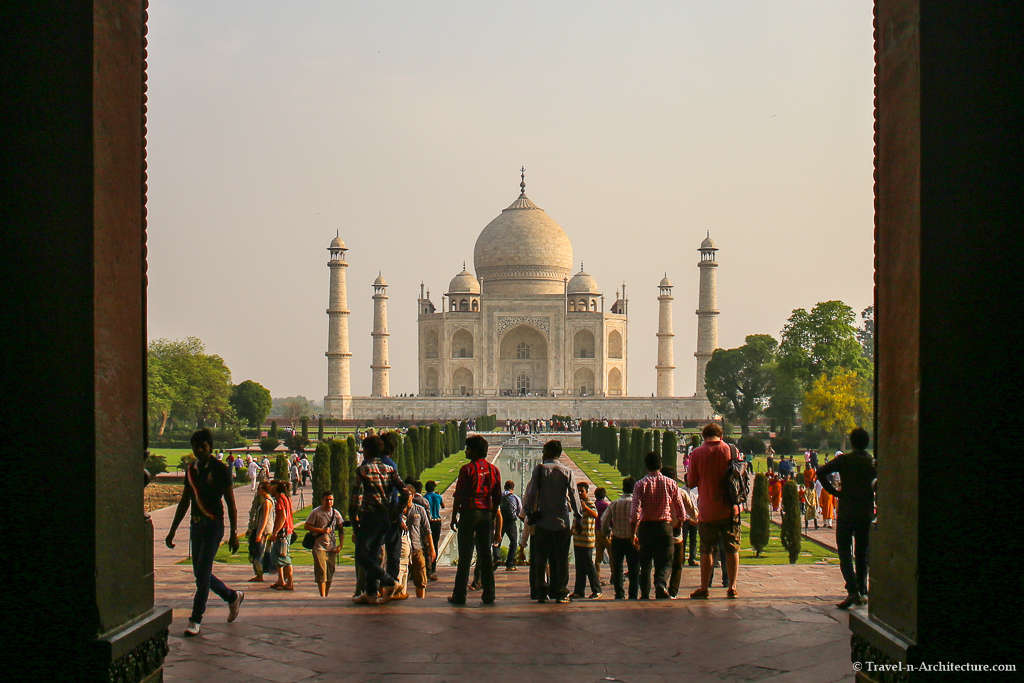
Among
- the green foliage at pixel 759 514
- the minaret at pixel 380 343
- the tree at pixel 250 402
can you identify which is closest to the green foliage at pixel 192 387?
the tree at pixel 250 402

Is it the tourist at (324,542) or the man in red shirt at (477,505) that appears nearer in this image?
the man in red shirt at (477,505)

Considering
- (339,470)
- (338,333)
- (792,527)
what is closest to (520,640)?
(792,527)

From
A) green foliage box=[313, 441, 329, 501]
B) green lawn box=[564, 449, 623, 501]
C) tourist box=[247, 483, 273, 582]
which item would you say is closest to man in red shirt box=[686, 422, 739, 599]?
tourist box=[247, 483, 273, 582]

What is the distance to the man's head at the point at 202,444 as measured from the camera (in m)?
4.36

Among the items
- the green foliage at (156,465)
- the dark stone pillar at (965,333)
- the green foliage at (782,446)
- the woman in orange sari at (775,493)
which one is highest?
the dark stone pillar at (965,333)

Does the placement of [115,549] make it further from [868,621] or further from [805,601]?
[805,601]

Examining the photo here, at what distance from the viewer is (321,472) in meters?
9.17

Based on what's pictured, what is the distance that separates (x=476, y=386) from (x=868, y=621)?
4098 cm

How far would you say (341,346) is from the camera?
3950cm

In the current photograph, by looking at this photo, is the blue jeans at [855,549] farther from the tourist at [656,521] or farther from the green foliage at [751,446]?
the green foliage at [751,446]

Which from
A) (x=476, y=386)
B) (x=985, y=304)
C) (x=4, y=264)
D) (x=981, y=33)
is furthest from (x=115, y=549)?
(x=476, y=386)

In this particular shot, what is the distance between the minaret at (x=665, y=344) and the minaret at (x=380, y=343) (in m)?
11.4

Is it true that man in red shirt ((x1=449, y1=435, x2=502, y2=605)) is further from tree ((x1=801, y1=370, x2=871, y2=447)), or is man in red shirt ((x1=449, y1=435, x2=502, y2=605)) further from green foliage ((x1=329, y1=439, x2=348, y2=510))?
tree ((x1=801, y1=370, x2=871, y2=447))

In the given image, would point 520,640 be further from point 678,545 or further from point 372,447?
point 678,545
